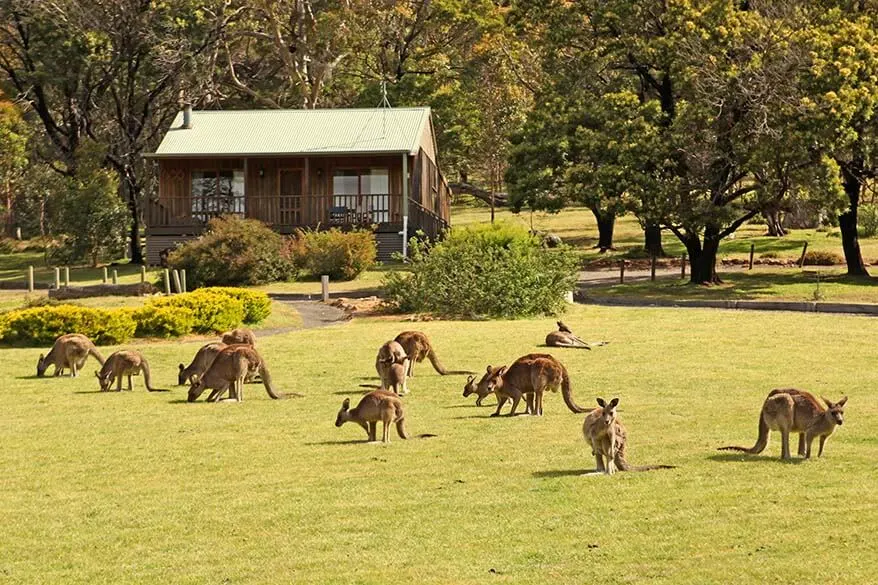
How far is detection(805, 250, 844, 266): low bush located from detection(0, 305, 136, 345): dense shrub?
3350 cm

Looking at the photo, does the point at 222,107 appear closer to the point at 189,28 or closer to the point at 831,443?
the point at 189,28

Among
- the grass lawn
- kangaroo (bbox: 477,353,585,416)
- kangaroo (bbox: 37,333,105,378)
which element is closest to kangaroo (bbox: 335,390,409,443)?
the grass lawn

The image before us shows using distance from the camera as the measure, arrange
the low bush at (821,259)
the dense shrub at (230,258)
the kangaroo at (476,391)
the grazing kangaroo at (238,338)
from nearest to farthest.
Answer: the kangaroo at (476,391)
the grazing kangaroo at (238,338)
the dense shrub at (230,258)
the low bush at (821,259)

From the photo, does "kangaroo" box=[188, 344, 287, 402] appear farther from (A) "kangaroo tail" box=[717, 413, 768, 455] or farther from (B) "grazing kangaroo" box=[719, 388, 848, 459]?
(B) "grazing kangaroo" box=[719, 388, 848, 459]

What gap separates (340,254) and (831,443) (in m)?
38.5

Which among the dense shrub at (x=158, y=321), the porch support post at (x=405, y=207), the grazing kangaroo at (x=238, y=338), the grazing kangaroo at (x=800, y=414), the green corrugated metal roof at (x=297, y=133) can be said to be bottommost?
the dense shrub at (x=158, y=321)

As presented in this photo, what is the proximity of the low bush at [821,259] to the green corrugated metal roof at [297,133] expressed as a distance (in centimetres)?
1687

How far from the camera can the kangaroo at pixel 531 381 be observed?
19.8 m

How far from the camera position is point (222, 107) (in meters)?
83.4

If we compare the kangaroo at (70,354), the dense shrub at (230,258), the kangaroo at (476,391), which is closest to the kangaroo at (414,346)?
the kangaroo at (476,391)

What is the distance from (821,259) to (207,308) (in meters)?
31.6

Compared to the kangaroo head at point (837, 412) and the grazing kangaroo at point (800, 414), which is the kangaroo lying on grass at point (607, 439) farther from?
the kangaroo head at point (837, 412)

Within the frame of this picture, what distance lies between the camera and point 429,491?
15.2 meters

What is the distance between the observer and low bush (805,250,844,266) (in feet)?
193
